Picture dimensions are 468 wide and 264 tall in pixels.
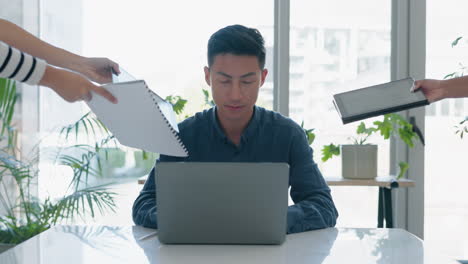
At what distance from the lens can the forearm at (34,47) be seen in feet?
5.45

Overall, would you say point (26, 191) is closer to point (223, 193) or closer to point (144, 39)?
point (144, 39)

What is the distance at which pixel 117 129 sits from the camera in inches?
47.3

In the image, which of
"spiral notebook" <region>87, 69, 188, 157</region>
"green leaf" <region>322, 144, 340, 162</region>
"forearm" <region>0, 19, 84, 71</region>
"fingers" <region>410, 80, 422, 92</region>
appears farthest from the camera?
"green leaf" <region>322, 144, 340, 162</region>

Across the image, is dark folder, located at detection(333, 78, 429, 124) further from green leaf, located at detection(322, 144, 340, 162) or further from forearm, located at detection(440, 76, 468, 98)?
green leaf, located at detection(322, 144, 340, 162)

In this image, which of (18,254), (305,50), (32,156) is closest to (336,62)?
(305,50)

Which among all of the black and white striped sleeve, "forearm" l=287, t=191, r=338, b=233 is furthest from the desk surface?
the black and white striped sleeve

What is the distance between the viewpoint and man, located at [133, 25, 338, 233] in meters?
1.75

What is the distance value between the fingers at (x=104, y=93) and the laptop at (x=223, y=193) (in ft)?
0.64

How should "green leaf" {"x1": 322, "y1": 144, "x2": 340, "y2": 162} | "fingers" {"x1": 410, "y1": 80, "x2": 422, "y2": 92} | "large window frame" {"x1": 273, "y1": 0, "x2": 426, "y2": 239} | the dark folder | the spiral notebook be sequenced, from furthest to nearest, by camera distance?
"large window frame" {"x1": 273, "y1": 0, "x2": 426, "y2": 239} → "green leaf" {"x1": 322, "y1": 144, "x2": 340, "y2": 162} → "fingers" {"x1": 410, "y1": 80, "x2": 422, "y2": 92} → the dark folder → the spiral notebook

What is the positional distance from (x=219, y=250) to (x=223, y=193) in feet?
0.49

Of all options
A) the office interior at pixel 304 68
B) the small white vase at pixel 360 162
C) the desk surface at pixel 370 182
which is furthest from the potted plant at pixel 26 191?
the small white vase at pixel 360 162

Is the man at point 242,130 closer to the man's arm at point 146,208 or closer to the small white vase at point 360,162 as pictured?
the man's arm at point 146,208

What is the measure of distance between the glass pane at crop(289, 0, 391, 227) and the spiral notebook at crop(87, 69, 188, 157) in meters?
2.50

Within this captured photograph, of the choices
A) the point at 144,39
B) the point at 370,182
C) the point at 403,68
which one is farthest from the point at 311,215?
the point at 144,39
